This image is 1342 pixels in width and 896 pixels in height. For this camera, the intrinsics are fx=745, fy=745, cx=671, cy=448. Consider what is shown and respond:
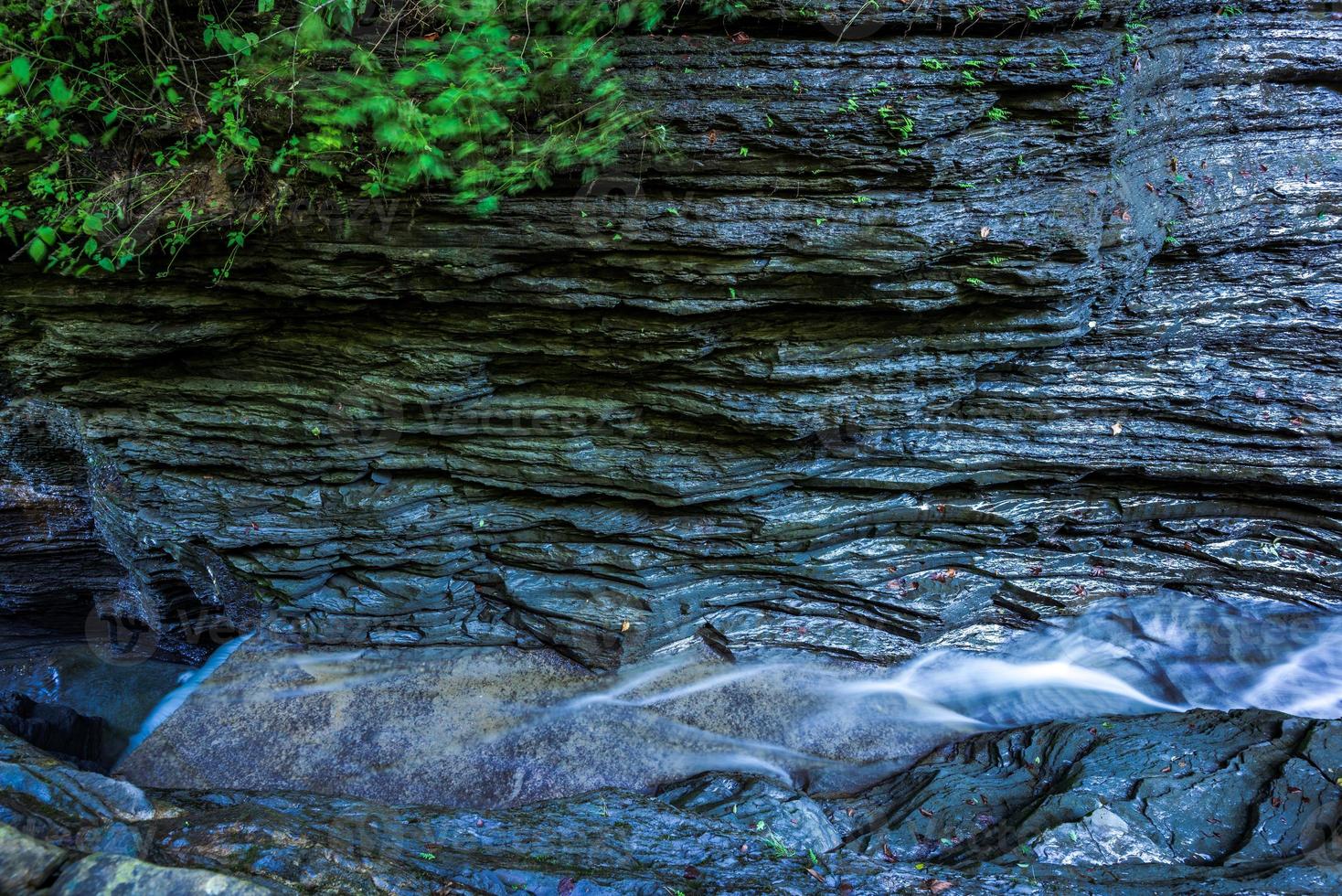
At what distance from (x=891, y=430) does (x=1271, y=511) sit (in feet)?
10.8

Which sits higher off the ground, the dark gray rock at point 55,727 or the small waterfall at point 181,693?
the small waterfall at point 181,693

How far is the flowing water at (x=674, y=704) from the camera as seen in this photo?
17.0 feet

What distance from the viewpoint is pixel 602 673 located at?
5.82 meters

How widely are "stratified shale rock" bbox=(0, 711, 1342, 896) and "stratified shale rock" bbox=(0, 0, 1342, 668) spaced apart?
51.2 inches

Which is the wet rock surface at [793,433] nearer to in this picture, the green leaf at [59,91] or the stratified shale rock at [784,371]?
the stratified shale rock at [784,371]

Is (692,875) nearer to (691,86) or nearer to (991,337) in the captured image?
(991,337)

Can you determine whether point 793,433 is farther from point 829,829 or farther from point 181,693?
point 181,693

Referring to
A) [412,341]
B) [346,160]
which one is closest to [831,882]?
[412,341]

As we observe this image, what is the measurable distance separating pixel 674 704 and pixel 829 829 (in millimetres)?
1470

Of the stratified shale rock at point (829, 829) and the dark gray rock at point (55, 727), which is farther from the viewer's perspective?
the dark gray rock at point (55, 727)

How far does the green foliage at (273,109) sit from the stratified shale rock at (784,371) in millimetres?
243

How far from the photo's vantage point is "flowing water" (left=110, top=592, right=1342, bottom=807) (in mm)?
5168

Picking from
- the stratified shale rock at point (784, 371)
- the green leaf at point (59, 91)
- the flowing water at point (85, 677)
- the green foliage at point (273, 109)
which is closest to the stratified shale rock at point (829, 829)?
the stratified shale rock at point (784, 371)

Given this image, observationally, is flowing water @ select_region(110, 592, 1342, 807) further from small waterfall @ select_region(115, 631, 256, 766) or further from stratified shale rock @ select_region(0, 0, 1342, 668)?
stratified shale rock @ select_region(0, 0, 1342, 668)
